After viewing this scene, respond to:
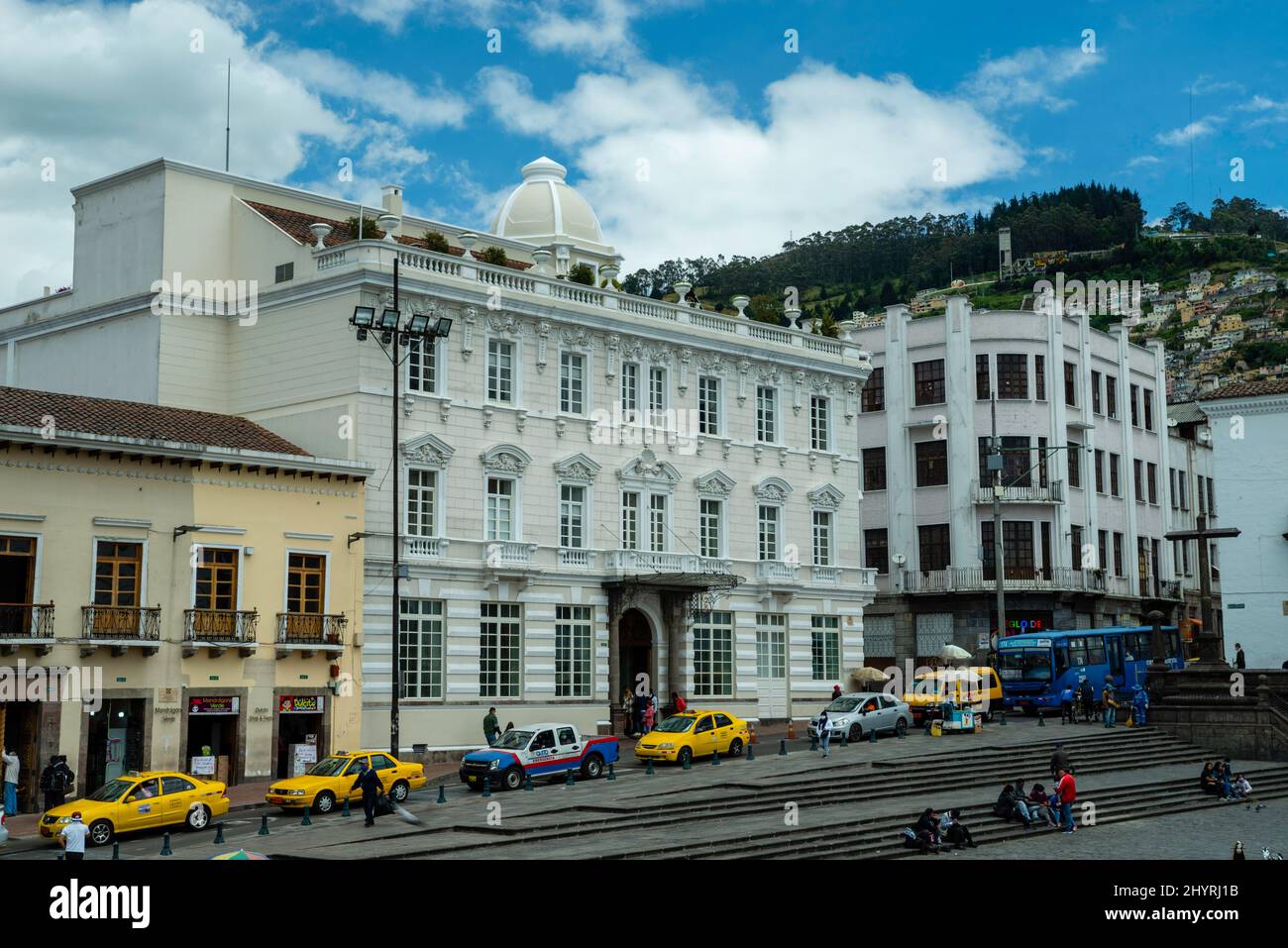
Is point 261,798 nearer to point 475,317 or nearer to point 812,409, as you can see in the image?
point 475,317

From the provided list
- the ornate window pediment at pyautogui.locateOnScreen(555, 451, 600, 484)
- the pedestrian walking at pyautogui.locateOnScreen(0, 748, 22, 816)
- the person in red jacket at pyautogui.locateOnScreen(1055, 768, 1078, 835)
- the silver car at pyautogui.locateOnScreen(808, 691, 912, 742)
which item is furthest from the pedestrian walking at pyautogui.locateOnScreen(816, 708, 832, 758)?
the pedestrian walking at pyautogui.locateOnScreen(0, 748, 22, 816)

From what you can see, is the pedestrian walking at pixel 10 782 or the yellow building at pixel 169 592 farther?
the yellow building at pixel 169 592

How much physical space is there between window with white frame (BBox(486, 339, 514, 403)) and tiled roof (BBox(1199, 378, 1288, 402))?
2814 cm

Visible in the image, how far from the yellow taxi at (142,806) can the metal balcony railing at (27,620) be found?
5.91 meters

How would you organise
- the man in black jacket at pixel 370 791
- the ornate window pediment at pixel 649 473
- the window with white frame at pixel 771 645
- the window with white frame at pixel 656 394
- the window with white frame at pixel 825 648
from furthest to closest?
1. the window with white frame at pixel 825 648
2. the window with white frame at pixel 771 645
3. the window with white frame at pixel 656 394
4. the ornate window pediment at pixel 649 473
5. the man in black jacket at pixel 370 791

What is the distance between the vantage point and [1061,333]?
235 ft

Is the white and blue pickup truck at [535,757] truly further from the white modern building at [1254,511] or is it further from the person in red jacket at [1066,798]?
the white modern building at [1254,511]

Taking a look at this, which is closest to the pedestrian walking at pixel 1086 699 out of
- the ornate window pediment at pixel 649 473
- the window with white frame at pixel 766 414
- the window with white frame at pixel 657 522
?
the window with white frame at pixel 766 414

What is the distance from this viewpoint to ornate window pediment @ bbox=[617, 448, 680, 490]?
5131 centimetres

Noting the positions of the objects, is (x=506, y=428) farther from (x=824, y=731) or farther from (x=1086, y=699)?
(x=1086, y=699)

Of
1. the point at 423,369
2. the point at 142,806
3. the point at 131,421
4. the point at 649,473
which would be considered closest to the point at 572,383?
the point at 649,473

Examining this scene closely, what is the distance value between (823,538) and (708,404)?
→ 308 inches

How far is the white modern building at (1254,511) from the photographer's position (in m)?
57.3
